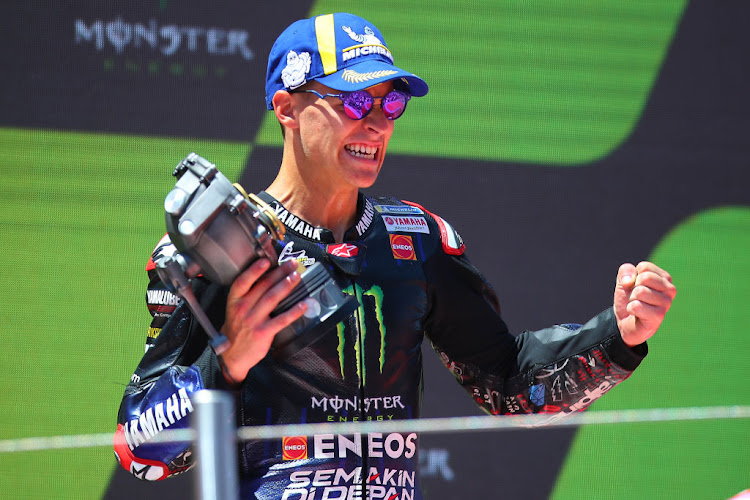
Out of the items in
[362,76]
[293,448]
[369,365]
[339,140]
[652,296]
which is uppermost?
[362,76]

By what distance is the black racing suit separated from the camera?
163 centimetres

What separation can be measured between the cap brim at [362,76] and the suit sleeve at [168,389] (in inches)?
17.1

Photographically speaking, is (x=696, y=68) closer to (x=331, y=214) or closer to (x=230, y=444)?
(x=331, y=214)

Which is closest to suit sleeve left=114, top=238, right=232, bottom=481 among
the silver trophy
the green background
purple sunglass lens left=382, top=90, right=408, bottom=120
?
the silver trophy

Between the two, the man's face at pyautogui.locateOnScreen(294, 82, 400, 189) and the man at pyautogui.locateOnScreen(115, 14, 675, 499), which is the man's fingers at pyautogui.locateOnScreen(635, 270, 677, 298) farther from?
the man's face at pyautogui.locateOnScreen(294, 82, 400, 189)

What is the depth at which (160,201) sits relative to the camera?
2656mm

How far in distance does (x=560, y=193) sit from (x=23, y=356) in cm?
162

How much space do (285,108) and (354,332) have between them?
46cm

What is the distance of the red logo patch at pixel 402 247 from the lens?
6.09 ft

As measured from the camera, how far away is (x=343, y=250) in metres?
1.78

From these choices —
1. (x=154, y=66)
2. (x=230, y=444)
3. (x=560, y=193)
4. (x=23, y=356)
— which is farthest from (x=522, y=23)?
(x=230, y=444)

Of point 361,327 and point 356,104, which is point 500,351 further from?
point 356,104

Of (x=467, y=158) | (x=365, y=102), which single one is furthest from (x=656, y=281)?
(x=467, y=158)

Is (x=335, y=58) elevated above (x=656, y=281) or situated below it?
above
